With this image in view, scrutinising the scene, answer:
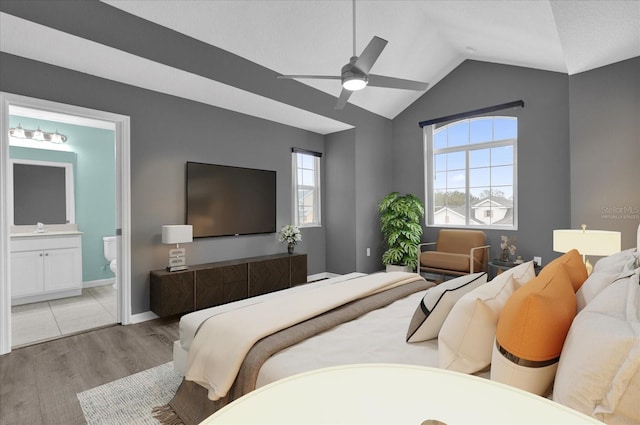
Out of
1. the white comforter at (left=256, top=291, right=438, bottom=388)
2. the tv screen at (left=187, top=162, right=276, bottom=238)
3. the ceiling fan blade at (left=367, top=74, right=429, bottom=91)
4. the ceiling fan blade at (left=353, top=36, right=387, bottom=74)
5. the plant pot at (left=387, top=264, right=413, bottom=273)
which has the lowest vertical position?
the plant pot at (left=387, top=264, right=413, bottom=273)

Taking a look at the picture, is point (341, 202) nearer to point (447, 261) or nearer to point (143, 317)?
point (447, 261)

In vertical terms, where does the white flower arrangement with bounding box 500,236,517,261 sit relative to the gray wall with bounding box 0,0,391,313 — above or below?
below

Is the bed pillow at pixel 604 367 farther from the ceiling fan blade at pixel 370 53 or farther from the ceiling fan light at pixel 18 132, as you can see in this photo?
the ceiling fan light at pixel 18 132

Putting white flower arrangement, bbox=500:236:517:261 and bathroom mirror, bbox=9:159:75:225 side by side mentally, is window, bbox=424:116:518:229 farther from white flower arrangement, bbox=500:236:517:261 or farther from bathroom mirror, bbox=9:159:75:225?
bathroom mirror, bbox=9:159:75:225

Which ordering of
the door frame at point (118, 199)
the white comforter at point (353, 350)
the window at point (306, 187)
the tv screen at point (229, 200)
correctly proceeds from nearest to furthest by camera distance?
the white comforter at point (353, 350)
the door frame at point (118, 199)
the tv screen at point (229, 200)
the window at point (306, 187)

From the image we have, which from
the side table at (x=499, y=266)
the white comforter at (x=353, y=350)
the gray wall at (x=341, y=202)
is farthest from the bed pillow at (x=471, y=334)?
the gray wall at (x=341, y=202)

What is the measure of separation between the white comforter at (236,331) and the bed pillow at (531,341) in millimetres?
1011

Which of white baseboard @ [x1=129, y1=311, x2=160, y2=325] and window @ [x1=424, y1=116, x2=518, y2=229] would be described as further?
window @ [x1=424, y1=116, x2=518, y2=229]

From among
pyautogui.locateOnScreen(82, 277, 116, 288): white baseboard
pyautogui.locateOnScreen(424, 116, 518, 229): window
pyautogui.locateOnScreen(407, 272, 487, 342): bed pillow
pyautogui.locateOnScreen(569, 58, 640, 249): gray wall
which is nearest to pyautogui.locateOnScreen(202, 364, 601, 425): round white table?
pyautogui.locateOnScreen(407, 272, 487, 342): bed pillow

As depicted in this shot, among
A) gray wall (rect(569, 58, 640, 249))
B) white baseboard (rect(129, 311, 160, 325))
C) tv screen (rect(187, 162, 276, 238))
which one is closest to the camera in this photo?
gray wall (rect(569, 58, 640, 249))

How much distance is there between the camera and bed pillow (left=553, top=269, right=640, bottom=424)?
2.46ft

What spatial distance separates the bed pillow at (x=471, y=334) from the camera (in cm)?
119

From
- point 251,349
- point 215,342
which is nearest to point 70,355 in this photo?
point 215,342

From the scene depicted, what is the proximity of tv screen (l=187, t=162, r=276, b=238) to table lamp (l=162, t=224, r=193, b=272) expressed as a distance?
1.08ft
